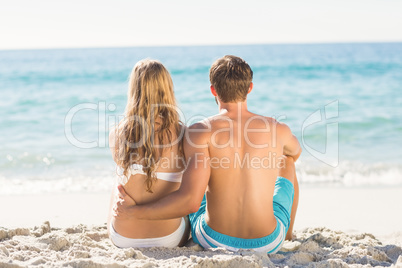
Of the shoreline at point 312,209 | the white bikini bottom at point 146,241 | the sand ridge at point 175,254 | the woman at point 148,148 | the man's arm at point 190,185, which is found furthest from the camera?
the shoreline at point 312,209

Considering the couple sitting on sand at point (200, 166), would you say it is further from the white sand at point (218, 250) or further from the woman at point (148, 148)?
the white sand at point (218, 250)

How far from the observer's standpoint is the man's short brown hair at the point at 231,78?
2.65 m

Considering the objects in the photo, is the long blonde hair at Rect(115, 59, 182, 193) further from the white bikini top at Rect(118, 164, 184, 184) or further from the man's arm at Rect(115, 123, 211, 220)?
the man's arm at Rect(115, 123, 211, 220)

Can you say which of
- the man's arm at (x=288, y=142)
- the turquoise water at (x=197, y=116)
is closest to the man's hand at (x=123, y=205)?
the man's arm at (x=288, y=142)

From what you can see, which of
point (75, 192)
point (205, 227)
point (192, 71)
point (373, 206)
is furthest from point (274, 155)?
point (192, 71)

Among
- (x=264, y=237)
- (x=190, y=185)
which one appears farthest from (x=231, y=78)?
(x=264, y=237)

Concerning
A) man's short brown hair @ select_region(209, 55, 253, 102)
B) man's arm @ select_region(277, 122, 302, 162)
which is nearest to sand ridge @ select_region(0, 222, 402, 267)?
man's arm @ select_region(277, 122, 302, 162)

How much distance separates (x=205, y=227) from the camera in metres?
2.88

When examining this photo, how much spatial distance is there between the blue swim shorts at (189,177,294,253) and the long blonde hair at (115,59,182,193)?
0.45 m

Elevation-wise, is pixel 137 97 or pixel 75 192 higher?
pixel 137 97

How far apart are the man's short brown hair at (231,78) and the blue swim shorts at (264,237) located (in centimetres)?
77

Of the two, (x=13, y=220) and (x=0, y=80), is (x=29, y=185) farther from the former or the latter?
(x=0, y=80)

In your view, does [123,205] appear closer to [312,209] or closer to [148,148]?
[148,148]

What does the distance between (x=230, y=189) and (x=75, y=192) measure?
326 cm
